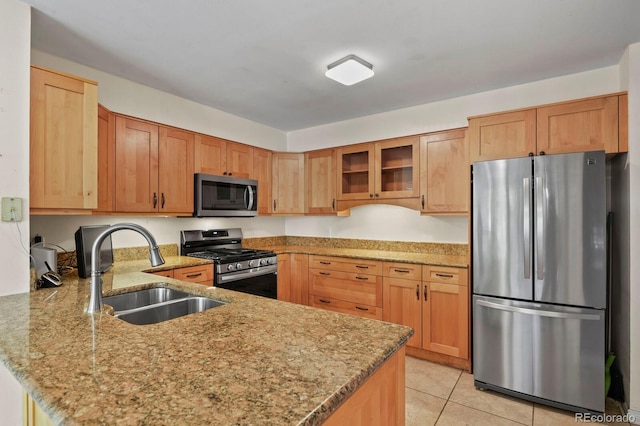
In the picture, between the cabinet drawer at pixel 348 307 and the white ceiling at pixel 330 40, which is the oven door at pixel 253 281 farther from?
the white ceiling at pixel 330 40

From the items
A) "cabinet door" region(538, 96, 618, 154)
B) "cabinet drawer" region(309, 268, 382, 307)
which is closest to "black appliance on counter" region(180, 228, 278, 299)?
"cabinet drawer" region(309, 268, 382, 307)

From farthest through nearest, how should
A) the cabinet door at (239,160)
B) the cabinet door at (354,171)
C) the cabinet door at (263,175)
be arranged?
the cabinet door at (263,175), the cabinet door at (354,171), the cabinet door at (239,160)

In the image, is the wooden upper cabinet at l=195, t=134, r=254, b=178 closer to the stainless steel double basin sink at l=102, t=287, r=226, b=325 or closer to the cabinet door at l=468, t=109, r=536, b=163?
the stainless steel double basin sink at l=102, t=287, r=226, b=325

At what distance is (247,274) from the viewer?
10.8 ft

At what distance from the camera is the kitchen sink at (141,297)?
1858mm

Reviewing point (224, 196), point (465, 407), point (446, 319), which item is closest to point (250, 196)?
point (224, 196)

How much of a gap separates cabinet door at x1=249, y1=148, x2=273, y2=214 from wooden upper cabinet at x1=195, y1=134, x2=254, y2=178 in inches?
3.0

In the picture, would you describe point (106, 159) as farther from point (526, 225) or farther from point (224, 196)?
point (526, 225)

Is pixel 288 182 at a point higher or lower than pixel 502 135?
lower

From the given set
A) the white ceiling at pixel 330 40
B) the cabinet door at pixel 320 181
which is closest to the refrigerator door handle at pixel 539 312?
the white ceiling at pixel 330 40

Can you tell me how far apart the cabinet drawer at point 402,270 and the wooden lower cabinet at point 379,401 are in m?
1.95

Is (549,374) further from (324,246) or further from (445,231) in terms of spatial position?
(324,246)

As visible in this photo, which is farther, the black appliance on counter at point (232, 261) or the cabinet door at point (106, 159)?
the black appliance on counter at point (232, 261)

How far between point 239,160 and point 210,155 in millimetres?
396
